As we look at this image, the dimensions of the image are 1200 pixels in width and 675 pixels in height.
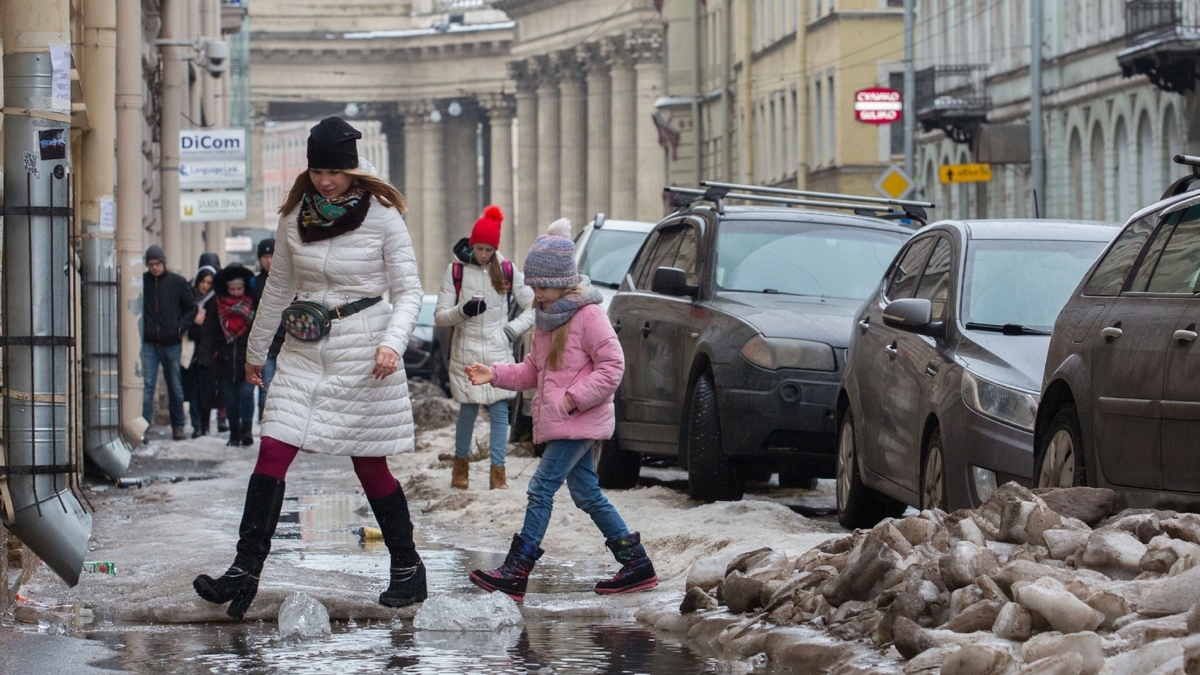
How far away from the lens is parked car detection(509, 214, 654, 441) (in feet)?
62.2

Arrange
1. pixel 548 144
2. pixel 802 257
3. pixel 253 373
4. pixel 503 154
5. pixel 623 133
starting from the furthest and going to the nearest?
pixel 503 154 → pixel 548 144 → pixel 623 133 → pixel 802 257 → pixel 253 373

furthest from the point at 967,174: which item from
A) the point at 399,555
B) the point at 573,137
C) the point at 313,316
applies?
the point at 573,137

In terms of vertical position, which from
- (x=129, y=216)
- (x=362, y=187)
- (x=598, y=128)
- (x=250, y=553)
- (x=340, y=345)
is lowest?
(x=250, y=553)

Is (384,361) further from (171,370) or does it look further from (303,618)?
(171,370)

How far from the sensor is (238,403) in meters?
20.8

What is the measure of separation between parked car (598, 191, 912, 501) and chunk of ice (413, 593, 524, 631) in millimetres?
4492

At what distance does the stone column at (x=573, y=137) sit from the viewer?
3661 inches

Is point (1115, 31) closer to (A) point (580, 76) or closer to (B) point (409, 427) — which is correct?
(B) point (409, 427)

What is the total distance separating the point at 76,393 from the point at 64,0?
1.82 metres

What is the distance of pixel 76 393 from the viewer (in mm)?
10219

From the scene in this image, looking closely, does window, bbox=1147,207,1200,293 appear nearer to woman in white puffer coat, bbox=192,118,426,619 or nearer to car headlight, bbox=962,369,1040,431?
car headlight, bbox=962,369,1040,431

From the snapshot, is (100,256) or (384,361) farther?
(100,256)

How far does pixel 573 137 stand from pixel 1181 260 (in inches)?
3380

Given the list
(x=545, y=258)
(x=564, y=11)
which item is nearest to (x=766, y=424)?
(x=545, y=258)
